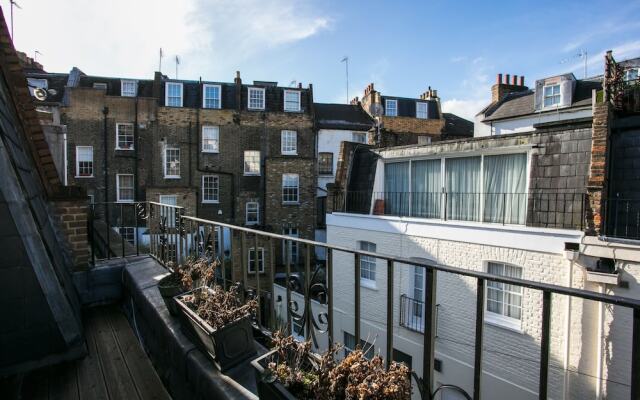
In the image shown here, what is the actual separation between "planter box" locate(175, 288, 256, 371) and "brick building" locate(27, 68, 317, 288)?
1825cm

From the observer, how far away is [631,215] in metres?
7.79

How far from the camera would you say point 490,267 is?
8.86 metres

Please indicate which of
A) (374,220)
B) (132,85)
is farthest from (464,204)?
(132,85)

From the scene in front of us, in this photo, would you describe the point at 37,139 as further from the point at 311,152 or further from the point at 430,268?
the point at 311,152

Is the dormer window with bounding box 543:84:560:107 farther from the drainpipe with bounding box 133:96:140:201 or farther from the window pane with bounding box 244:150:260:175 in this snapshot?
the drainpipe with bounding box 133:96:140:201

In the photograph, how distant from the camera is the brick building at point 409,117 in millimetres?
24406

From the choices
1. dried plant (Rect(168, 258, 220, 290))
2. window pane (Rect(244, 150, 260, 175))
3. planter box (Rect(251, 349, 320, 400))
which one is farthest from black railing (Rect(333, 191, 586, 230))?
window pane (Rect(244, 150, 260, 175))

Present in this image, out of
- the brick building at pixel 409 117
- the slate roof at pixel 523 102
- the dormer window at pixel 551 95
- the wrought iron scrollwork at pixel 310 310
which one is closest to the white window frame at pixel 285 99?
the brick building at pixel 409 117

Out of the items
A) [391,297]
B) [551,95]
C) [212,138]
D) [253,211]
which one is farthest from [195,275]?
[212,138]

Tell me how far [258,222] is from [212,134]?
6126mm

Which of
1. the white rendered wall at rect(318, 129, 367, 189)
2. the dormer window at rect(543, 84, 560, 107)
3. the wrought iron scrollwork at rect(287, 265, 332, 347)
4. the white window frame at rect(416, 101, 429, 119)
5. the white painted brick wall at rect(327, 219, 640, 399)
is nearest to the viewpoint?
the wrought iron scrollwork at rect(287, 265, 332, 347)

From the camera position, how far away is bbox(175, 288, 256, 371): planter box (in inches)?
73.4

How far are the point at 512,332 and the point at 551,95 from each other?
1401 centimetres

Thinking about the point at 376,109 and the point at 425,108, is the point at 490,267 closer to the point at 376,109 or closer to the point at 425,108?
the point at 376,109
